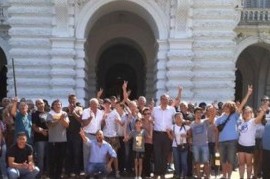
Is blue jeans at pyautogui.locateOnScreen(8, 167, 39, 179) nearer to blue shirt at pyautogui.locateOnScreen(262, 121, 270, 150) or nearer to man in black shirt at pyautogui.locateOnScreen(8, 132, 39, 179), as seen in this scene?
man in black shirt at pyautogui.locateOnScreen(8, 132, 39, 179)

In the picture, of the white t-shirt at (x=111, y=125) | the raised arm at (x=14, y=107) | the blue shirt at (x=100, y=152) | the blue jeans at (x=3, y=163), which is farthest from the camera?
the white t-shirt at (x=111, y=125)

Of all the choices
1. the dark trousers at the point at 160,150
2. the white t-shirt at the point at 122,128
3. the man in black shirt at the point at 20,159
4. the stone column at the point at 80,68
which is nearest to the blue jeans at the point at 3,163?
the man in black shirt at the point at 20,159

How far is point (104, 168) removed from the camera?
13.5 meters

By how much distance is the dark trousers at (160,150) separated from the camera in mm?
14398

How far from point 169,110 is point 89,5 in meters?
8.31

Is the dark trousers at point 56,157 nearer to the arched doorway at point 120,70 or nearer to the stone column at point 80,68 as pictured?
the stone column at point 80,68

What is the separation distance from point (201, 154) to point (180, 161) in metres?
0.60

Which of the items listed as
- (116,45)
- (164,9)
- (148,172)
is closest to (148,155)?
(148,172)

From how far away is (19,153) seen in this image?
41.1 feet

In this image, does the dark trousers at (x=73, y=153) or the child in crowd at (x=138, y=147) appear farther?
the dark trousers at (x=73, y=153)

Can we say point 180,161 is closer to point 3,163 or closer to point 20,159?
point 20,159

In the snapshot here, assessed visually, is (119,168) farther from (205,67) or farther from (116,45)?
(116,45)

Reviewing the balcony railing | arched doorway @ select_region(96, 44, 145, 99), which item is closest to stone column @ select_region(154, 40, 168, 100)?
the balcony railing

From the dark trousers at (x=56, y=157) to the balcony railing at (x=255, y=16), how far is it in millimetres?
13573
